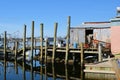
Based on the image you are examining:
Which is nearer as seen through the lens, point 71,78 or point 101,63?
point 101,63

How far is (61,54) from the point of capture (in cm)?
5181

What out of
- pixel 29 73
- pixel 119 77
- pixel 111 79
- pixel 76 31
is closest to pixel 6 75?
pixel 29 73

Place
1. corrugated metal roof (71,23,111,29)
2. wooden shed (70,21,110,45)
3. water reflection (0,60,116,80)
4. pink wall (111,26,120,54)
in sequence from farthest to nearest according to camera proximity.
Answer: corrugated metal roof (71,23,111,29) < wooden shed (70,21,110,45) < pink wall (111,26,120,54) < water reflection (0,60,116,80)

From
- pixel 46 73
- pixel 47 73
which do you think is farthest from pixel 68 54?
pixel 46 73

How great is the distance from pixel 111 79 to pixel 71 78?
5.62 metres

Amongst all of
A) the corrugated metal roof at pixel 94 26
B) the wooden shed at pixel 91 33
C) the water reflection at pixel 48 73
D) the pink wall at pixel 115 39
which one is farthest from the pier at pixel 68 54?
the corrugated metal roof at pixel 94 26

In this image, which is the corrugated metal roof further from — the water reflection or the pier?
the water reflection

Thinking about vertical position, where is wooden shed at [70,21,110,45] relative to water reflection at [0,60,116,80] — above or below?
above

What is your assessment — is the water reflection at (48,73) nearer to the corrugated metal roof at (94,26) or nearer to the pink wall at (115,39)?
the pink wall at (115,39)

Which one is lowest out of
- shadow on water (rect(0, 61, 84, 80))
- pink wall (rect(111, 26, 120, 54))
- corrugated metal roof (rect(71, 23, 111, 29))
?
shadow on water (rect(0, 61, 84, 80))

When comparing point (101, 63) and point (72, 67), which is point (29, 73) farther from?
point (101, 63)

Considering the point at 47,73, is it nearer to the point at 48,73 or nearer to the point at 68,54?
the point at 48,73

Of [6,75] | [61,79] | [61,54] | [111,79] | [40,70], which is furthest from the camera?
[61,54]

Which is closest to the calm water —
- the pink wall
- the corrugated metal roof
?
the pink wall
